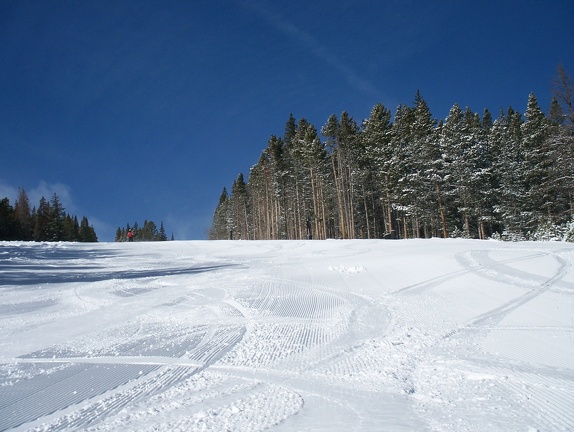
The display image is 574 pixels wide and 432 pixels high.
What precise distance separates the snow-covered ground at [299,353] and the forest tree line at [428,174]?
62.2 feet

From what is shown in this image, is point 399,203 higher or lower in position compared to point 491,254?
higher

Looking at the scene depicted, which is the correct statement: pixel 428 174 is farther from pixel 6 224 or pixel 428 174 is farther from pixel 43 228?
pixel 43 228

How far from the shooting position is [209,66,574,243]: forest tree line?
98.5ft

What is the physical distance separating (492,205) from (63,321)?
120 ft

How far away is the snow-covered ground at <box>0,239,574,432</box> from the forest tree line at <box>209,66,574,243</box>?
62.2 ft

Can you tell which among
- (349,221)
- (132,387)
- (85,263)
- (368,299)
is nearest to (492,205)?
(349,221)

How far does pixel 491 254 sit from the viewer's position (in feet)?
36.6

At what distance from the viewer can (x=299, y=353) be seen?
4082mm

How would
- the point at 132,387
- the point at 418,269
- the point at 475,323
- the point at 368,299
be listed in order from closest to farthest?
1. the point at 132,387
2. the point at 475,323
3. the point at 368,299
4. the point at 418,269

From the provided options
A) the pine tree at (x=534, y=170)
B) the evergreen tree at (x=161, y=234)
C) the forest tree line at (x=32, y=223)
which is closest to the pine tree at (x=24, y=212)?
the forest tree line at (x=32, y=223)

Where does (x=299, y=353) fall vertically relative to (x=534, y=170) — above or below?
below

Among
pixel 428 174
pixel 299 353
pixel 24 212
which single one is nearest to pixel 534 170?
pixel 428 174

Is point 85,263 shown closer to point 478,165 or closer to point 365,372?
point 365,372

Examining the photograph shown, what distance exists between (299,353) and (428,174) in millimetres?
29603
